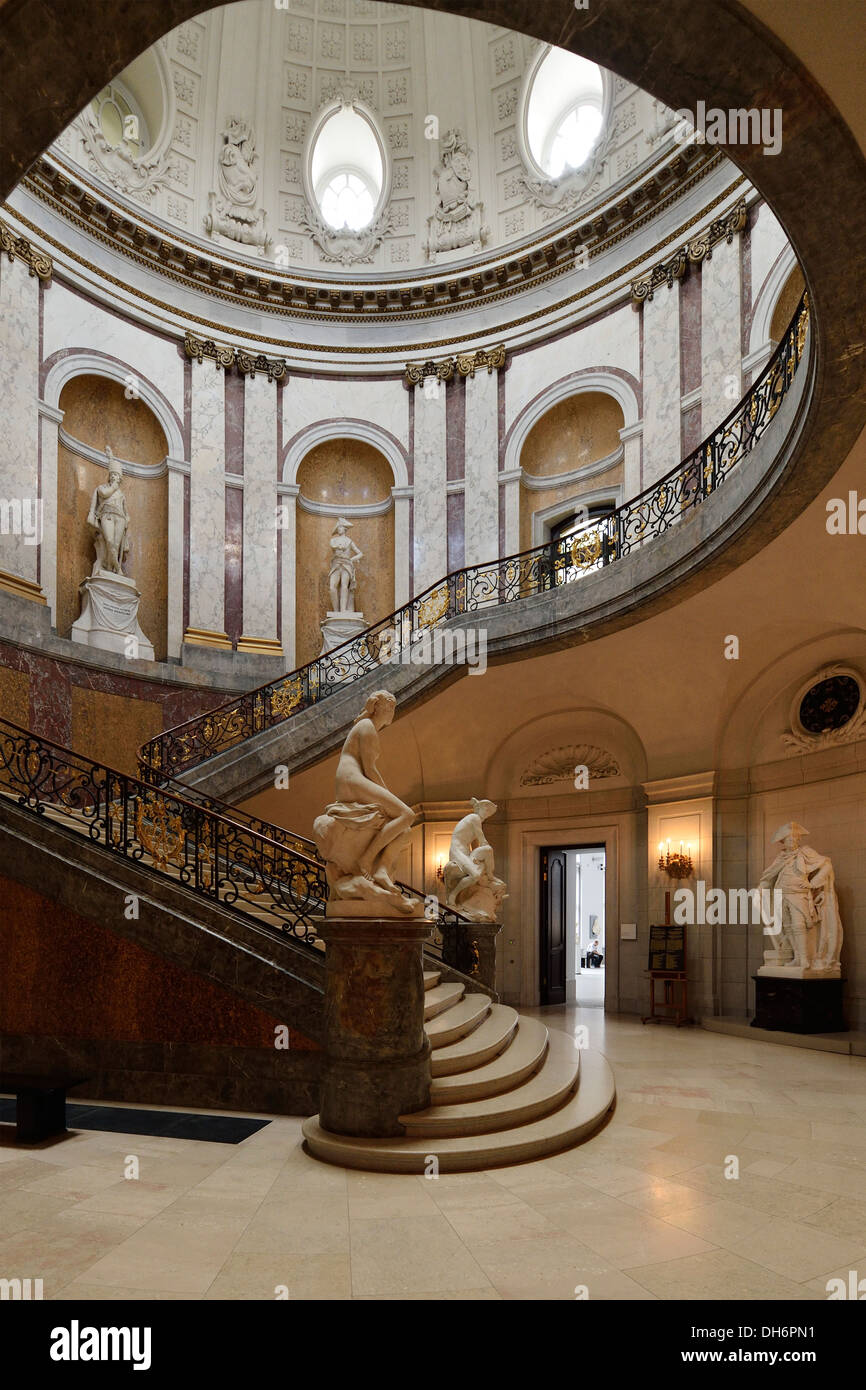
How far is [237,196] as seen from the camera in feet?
60.6

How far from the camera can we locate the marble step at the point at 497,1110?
5.67 meters

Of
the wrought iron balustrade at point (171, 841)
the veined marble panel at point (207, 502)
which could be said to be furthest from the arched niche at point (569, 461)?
the wrought iron balustrade at point (171, 841)

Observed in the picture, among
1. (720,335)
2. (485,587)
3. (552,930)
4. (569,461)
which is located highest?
(720,335)

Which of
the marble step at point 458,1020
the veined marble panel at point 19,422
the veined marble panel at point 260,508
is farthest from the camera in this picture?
the veined marble panel at point 260,508

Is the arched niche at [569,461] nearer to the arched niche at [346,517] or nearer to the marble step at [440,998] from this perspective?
the arched niche at [346,517]

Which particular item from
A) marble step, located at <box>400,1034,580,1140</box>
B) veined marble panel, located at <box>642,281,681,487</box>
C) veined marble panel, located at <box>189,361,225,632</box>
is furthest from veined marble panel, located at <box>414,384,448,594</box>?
marble step, located at <box>400,1034,580,1140</box>

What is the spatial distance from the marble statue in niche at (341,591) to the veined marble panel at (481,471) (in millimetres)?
2349

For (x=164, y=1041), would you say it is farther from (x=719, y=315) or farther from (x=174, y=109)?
(x=174, y=109)

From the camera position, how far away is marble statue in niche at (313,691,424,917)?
591 cm

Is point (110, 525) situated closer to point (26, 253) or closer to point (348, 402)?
point (26, 253)

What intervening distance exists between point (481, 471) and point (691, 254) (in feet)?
16.8

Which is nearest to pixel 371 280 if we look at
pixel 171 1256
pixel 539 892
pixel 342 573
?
pixel 342 573

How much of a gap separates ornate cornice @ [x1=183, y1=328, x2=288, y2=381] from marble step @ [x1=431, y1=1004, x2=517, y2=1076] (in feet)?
45.3

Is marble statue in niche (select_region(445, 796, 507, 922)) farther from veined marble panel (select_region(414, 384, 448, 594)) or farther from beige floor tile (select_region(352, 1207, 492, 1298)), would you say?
veined marble panel (select_region(414, 384, 448, 594))
